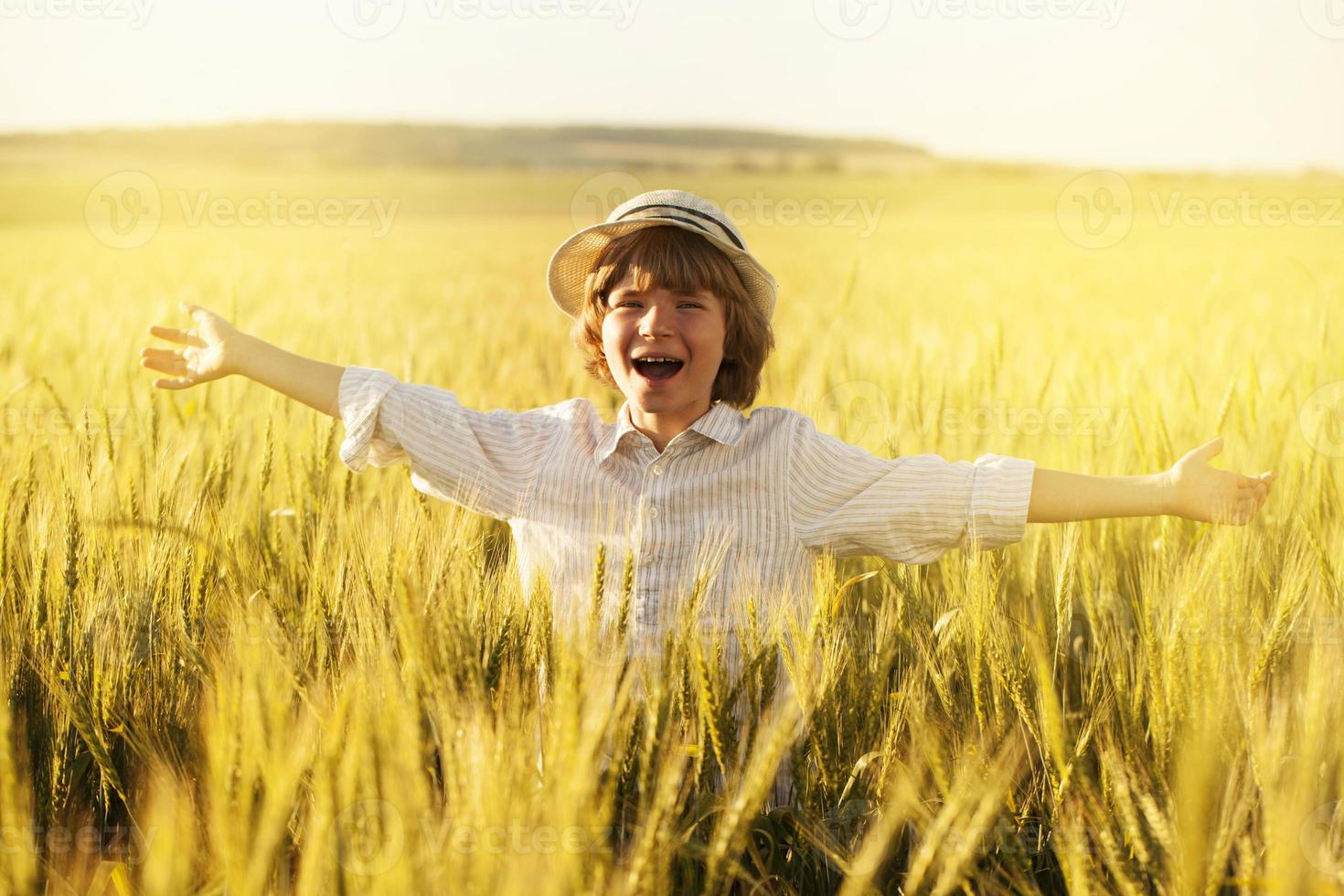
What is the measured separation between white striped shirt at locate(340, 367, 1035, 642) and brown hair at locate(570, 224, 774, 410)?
17 cm

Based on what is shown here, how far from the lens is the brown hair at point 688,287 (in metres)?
1.85

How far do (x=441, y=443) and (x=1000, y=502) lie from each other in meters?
0.97

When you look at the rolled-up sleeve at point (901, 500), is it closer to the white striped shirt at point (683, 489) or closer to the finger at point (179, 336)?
the white striped shirt at point (683, 489)

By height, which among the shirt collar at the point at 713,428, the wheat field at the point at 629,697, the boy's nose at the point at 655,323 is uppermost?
the boy's nose at the point at 655,323

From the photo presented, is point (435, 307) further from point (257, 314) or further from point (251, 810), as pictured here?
point (251, 810)

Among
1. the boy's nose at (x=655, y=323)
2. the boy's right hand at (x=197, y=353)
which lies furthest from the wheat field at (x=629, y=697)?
the boy's nose at (x=655, y=323)

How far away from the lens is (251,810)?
116 cm

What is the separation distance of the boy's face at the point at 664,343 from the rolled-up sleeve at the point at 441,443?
207 mm

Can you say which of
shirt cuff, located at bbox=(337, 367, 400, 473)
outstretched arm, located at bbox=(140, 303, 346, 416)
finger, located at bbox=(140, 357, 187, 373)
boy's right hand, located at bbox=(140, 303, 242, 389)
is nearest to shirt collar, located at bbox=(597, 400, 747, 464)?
shirt cuff, located at bbox=(337, 367, 400, 473)

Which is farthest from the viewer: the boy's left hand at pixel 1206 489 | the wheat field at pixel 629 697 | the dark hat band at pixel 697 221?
the dark hat band at pixel 697 221

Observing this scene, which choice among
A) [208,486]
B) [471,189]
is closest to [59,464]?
[208,486]

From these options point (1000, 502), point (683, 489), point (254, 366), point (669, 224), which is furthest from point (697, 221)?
point (254, 366)

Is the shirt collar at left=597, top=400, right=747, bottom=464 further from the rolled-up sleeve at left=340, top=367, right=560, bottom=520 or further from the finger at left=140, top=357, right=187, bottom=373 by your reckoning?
the finger at left=140, top=357, right=187, bottom=373

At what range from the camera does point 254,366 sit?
71.7 inches
